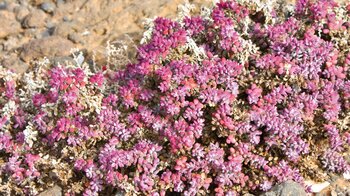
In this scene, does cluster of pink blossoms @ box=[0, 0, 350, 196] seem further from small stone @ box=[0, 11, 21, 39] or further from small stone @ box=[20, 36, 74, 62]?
small stone @ box=[0, 11, 21, 39]

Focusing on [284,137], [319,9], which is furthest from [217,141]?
[319,9]

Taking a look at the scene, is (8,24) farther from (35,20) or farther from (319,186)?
(319,186)

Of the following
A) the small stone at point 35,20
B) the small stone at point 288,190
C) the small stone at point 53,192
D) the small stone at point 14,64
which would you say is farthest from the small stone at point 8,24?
the small stone at point 288,190

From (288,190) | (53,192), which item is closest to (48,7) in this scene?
(53,192)

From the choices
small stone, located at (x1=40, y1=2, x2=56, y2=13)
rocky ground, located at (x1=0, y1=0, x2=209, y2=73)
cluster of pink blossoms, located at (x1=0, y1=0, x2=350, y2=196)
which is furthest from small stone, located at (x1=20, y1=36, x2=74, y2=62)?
cluster of pink blossoms, located at (x1=0, y1=0, x2=350, y2=196)

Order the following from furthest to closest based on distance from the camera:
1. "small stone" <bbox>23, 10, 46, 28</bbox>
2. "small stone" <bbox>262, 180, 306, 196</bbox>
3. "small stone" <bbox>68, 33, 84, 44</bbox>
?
"small stone" <bbox>23, 10, 46, 28</bbox>
"small stone" <bbox>68, 33, 84, 44</bbox>
"small stone" <bbox>262, 180, 306, 196</bbox>

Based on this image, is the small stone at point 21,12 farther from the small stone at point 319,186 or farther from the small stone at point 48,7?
the small stone at point 319,186

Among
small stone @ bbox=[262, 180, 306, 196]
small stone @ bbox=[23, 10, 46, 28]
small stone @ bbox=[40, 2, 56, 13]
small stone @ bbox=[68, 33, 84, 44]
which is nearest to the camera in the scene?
small stone @ bbox=[262, 180, 306, 196]
